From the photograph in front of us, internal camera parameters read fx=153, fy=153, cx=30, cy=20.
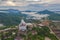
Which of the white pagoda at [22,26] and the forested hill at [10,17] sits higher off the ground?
the forested hill at [10,17]

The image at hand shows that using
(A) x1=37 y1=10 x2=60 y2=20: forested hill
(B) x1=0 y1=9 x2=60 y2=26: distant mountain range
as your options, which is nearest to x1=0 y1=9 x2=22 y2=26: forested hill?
(B) x1=0 y1=9 x2=60 y2=26: distant mountain range

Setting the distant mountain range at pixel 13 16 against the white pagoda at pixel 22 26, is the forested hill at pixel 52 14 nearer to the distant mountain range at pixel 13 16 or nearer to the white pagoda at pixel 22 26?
the distant mountain range at pixel 13 16

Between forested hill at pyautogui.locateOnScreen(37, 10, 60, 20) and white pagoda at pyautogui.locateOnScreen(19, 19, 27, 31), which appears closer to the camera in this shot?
white pagoda at pyautogui.locateOnScreen(19, 19, 27, 31)

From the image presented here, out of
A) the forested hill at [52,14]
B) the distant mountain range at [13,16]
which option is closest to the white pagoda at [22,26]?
the distant mountain range at [13,16]

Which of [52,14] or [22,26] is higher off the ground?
[52,14]

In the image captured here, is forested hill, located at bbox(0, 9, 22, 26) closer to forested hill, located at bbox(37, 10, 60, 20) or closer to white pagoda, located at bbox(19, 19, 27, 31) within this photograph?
white pagoda, located at bbox(19, 19, 27, 31)

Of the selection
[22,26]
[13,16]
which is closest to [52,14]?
[22,26]

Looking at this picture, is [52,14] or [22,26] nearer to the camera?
[22,26]

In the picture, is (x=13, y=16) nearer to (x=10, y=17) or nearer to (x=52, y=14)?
(x=10, y=17)

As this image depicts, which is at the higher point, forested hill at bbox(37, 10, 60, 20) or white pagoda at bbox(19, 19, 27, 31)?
forested hill at bbox(37, 10, 60, 20)
